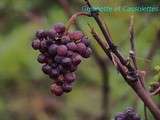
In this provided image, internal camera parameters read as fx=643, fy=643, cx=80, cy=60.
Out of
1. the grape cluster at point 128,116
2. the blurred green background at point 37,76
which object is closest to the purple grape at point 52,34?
the grape cluster at point 128,116

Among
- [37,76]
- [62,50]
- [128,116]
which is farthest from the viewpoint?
[37,76]

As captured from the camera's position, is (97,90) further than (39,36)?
Yes

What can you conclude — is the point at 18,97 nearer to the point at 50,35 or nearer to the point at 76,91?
the point at 76,91

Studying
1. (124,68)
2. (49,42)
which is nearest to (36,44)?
(49,42)

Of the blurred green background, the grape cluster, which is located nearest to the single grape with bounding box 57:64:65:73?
the grape cluster

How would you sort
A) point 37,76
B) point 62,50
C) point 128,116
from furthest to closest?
1. point 37,76
2. point 128,116
3. point 62,50

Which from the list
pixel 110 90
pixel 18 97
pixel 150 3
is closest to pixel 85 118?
pixel 18 97

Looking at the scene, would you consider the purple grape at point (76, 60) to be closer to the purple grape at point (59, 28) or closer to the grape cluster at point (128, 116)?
the purple grape at point (59, 28)

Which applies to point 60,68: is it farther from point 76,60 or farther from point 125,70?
point 125,70

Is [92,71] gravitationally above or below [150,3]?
below
